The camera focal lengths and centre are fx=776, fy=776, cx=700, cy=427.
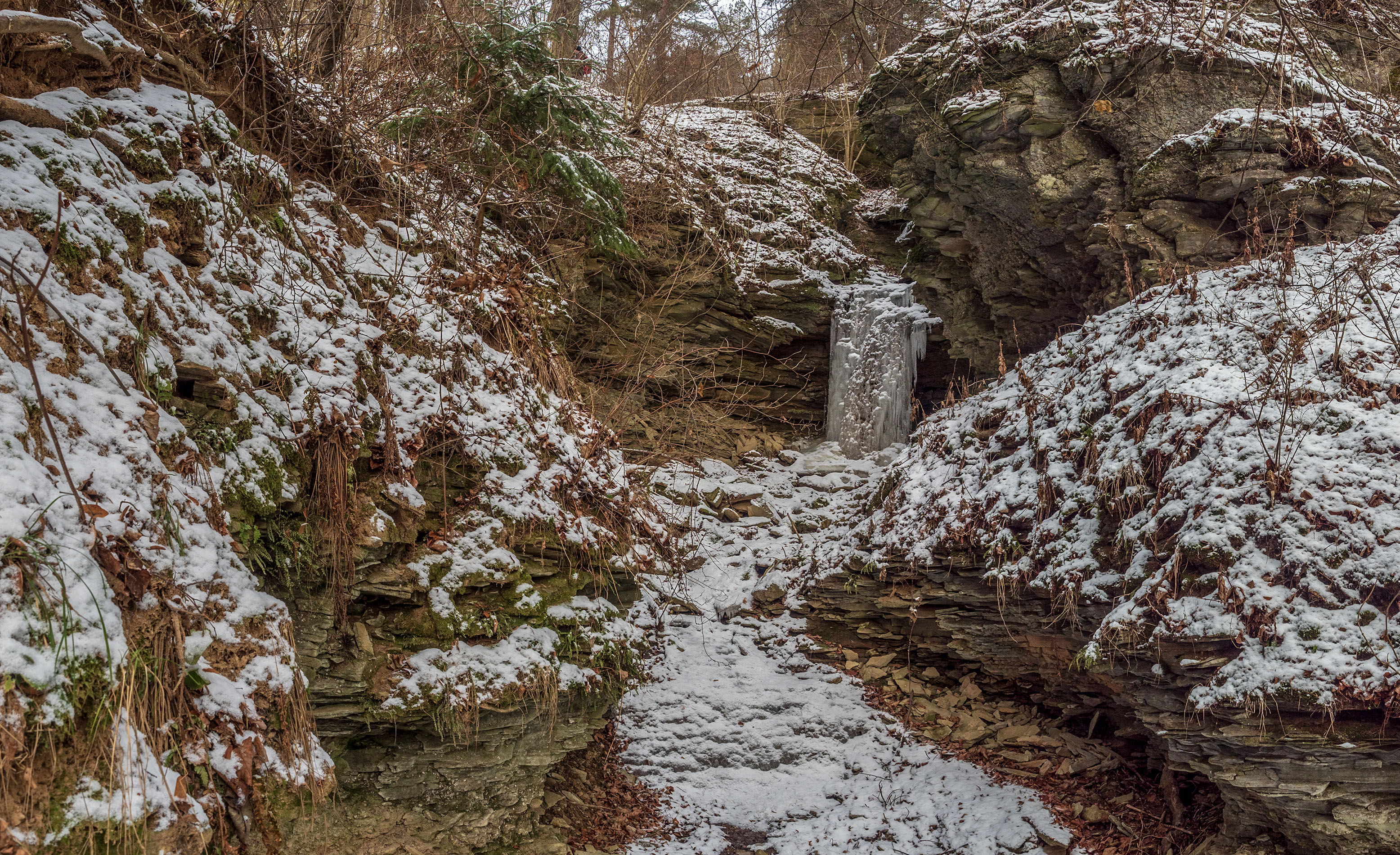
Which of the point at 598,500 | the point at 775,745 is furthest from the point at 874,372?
the point at 598,500

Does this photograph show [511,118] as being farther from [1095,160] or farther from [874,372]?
[874,372]

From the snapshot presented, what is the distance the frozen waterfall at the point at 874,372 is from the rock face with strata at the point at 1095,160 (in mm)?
676

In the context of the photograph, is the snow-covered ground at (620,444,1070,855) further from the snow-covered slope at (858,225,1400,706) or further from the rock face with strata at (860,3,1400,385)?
the rock face with strata at (860,3,1400,385)

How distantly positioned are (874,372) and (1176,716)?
6.48m

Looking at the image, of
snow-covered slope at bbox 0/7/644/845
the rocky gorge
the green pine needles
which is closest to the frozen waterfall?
the rocky gorge

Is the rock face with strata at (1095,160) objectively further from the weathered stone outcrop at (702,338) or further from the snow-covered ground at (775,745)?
the snow-covered ground at (775,745)

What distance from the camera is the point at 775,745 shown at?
554cm

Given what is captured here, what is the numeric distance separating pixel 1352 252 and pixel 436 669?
622 centimetres

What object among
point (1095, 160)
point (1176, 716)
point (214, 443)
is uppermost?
point (1095, 160)

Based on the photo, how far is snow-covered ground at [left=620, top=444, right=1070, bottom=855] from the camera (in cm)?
464

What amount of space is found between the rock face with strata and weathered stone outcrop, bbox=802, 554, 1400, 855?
2858mm

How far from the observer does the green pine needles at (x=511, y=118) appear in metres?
5.31

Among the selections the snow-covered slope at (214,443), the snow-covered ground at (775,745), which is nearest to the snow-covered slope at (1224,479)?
the snow-covered ground at (775,745)

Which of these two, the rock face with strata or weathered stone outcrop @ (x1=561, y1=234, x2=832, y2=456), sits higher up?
the rock face with strata
